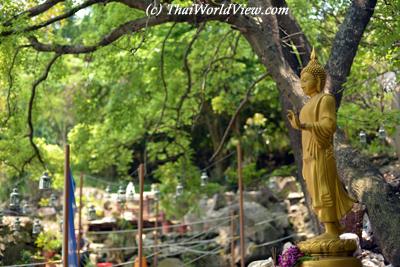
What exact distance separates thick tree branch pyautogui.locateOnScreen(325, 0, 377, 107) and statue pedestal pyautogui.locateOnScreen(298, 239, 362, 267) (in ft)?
9.80

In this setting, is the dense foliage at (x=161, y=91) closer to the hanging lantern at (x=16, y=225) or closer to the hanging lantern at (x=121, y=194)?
the hanging lantern at (x=16, y=225)

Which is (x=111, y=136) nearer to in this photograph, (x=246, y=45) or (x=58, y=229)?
(x=58, y=229)

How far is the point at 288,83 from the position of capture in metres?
7.95

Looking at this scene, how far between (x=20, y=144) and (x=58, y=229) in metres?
3.51

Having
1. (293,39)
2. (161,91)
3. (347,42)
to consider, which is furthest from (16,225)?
(347,42)

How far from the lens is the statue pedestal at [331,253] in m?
5.11

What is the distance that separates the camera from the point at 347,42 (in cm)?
788

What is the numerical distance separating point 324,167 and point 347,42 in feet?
9.67

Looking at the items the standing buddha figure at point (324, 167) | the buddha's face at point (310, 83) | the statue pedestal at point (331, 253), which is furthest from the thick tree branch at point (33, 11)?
the statue pedestal at point (331, 253)

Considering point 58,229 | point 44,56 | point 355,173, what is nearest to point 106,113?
point 44,56

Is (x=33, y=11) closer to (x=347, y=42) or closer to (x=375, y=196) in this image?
(x=347, y=42)

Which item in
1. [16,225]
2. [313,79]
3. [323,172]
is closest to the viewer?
[323,172]

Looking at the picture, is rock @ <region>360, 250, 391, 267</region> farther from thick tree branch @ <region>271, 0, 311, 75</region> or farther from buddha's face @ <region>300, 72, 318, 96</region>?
buddha's face @ <region>300, 72, 318, 96</region>

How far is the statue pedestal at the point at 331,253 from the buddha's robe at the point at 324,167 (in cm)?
28
